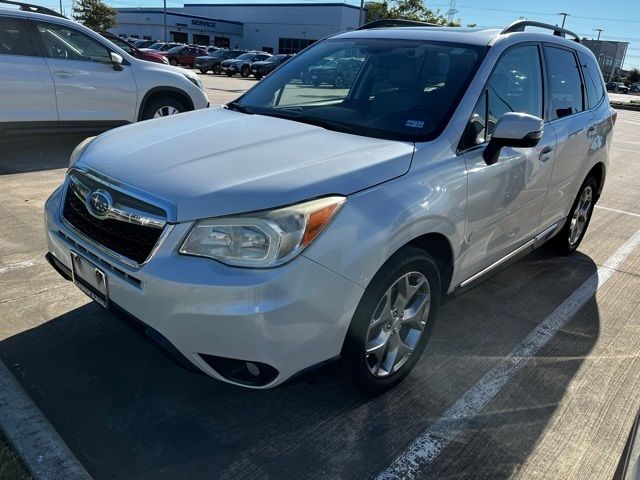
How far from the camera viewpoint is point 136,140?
9.94 ft

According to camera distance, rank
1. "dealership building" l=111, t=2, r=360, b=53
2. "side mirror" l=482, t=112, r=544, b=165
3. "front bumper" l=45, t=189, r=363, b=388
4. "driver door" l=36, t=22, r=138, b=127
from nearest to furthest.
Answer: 1. "front bumper" l=45, t=189, r=363, b=388
2. "side mirror" l=482, t=112, r=544, b=165
3. "driver door" l=36, t=22, r=138, b=127
4. "dealership building" l=111, t=2, r=360, b=53

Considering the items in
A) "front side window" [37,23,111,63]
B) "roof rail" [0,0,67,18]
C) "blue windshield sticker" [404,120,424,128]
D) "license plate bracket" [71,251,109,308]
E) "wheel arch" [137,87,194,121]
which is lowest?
"license plate bracket" [71,251,109,308]

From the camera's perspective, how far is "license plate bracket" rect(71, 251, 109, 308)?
2.56 metres

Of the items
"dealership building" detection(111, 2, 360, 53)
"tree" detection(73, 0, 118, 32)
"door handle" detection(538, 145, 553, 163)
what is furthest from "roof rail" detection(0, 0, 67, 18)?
"dealership building" detection(111, 2, 360, 53)

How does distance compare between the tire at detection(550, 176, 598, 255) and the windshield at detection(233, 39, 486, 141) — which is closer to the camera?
the windshield at detection(233, 39, 486, 141)

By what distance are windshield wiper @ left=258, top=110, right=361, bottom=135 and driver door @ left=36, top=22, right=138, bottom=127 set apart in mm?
4802

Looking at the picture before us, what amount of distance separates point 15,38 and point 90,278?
570 cm

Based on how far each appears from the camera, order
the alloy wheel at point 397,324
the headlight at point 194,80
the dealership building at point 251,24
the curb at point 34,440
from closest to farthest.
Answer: the curb at point 34,440 → the alloy wheel at point 397,324 → the headlight at point 194,80 → the dealership building at point 251,24

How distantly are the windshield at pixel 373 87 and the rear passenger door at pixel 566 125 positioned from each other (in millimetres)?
1089

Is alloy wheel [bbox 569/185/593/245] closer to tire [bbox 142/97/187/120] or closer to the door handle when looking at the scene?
the door handle

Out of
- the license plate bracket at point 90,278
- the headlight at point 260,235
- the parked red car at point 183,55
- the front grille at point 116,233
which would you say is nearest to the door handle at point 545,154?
the headlight at point 260,235

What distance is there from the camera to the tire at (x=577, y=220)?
495 cm

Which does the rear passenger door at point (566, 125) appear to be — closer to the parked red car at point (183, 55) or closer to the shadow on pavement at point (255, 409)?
the shadow on pavement at point (255, 409)

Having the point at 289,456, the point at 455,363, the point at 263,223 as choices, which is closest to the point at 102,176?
the point at 263,223
